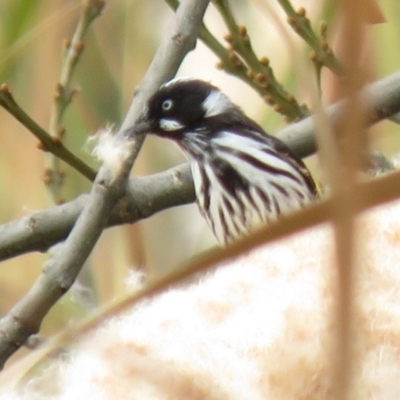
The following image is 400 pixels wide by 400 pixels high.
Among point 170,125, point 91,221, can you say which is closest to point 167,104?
point 170,125

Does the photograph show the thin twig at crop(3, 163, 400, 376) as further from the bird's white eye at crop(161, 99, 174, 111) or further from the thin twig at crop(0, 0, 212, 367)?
the bird's white eye at crop(161, 99, 174, 111)

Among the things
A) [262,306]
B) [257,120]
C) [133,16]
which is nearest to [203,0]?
[133,16]

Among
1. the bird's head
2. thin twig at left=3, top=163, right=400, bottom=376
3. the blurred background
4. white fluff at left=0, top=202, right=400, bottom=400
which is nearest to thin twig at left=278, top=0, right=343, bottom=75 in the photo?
the blurred background

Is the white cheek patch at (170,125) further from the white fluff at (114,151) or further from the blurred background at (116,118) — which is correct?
the white fluff at (114,151)

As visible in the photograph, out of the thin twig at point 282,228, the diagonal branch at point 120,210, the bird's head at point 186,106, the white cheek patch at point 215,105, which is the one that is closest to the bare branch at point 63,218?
the diagonal branch at point 120,210

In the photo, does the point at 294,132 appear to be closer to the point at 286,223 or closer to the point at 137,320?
the point at 137,320

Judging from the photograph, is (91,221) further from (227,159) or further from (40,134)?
(227,159)
